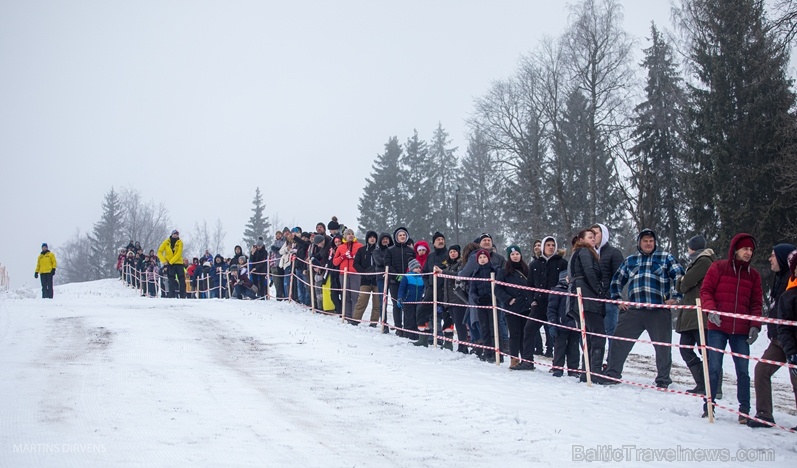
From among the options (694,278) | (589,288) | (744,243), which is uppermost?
(744,243)

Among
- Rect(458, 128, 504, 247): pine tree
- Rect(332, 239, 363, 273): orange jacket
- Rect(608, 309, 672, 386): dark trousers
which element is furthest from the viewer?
Rect(458, 128, 504, 247): pine tree

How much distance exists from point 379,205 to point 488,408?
55159 mm

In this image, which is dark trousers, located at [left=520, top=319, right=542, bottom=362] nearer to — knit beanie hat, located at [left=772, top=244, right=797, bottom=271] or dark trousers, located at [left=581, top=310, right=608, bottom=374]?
dark trousers, located at [left=581, top=310, right=608, bottom=374]

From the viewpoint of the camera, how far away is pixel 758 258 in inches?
953

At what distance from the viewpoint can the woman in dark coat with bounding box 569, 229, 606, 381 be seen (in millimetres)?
9883

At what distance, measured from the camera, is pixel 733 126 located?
1053 inches

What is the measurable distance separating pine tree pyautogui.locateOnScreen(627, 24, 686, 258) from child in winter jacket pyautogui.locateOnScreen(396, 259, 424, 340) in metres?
21.9

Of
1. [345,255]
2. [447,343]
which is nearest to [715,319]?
[447,343]

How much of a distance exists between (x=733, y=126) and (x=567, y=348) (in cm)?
2034

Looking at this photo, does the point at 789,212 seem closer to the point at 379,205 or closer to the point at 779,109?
the point at 779,109

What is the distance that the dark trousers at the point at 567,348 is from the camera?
34.6ft

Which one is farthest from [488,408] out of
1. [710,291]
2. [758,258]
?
[758,258]

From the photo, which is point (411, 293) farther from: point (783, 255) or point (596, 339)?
point (783, 255)

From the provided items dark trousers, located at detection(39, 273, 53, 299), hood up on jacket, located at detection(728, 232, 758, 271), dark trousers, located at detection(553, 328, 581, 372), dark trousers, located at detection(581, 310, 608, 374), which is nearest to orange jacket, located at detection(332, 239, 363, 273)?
dark trousers, located at detection(553, 328, 581, 372)
